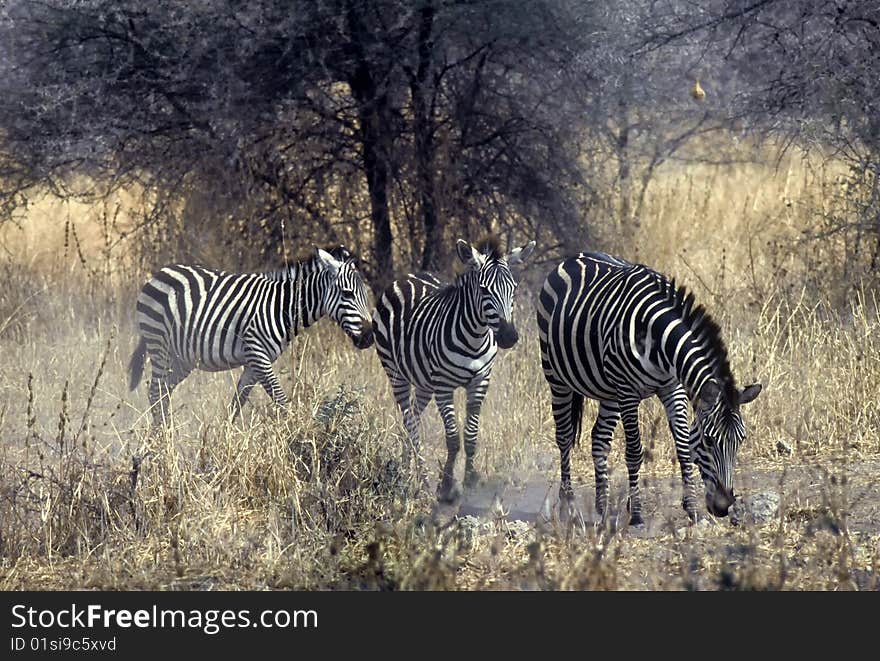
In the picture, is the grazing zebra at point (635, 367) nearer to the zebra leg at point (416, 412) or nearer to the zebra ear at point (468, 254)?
the zebra ear at point (468, 254)

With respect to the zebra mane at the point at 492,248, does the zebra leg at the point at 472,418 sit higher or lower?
lower

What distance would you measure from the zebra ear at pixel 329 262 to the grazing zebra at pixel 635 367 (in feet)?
5.18

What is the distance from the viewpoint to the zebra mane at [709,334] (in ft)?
19.5

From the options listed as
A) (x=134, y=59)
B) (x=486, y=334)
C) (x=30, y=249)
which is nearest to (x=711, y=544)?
(x=486, y=334)

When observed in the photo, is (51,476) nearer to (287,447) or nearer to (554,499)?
(287,447)

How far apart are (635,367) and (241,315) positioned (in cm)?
314

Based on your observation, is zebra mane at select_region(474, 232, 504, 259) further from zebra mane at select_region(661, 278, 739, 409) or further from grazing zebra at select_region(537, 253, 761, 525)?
zebra mane at select_region(661, 278, 739, 409)

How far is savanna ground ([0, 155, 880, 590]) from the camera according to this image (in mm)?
5348

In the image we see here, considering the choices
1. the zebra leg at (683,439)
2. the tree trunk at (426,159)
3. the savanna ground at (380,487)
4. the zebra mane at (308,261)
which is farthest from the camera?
the tree trunk at (426,159)

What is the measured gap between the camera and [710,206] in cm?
1603

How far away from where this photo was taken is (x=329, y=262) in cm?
854

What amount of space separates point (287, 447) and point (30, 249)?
28.9ft

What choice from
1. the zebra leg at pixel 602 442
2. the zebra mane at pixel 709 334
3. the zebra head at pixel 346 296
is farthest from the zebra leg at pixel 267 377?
the zebra mane at pixel 709 334

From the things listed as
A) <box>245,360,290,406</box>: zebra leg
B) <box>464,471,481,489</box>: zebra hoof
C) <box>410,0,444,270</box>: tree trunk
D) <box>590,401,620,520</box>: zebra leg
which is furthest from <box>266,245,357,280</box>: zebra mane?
<box>410,0,444,270</box>: tree trunk
